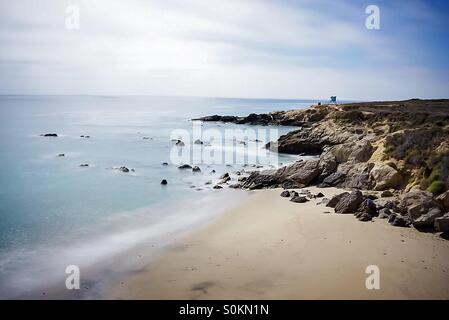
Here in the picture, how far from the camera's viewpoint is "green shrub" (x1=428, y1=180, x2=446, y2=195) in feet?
54.6

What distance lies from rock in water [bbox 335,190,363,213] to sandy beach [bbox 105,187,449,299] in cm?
45

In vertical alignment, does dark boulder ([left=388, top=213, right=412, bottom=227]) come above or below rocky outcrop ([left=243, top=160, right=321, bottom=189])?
below

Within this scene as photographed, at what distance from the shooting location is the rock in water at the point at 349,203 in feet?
53.8

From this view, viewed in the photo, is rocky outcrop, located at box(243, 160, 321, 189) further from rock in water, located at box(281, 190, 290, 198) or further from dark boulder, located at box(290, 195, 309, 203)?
dark boulder, located at box(290, 195, 309, 203)

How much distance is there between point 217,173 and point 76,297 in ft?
64.6

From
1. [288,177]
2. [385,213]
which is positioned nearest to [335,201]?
[385,213]

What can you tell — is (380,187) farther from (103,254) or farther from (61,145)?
(61,145)

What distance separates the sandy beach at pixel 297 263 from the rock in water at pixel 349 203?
449 millimetres

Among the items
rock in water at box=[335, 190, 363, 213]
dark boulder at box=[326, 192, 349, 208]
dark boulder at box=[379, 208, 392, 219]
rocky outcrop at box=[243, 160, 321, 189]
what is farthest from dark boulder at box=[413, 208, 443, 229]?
rocky outcrop at box=[243, 160, 321, 189]

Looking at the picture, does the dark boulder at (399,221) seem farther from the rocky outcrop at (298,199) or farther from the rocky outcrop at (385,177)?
the rocky outcrop at (298,199)

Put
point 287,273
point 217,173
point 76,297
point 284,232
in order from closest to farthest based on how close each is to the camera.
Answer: point 76,297 → point 287,273 → point 284,232 → point 217,173

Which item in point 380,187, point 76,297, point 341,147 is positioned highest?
point 341,147

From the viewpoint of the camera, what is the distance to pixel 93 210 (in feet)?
64.8
